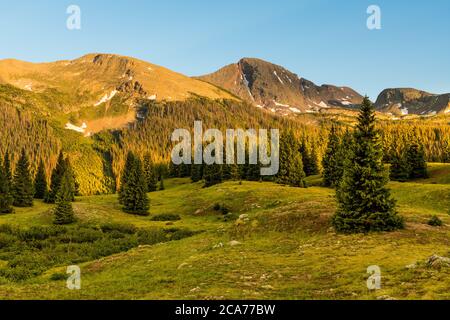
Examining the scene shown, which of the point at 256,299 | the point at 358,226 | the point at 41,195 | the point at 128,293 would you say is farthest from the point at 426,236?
the point at 41,195

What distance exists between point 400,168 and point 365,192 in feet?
242

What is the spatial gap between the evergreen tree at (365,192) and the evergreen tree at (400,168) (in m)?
69.9

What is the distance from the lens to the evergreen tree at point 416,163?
319 ft

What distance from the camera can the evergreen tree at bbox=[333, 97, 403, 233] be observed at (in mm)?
31594

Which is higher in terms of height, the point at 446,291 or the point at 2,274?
the point at 446,291

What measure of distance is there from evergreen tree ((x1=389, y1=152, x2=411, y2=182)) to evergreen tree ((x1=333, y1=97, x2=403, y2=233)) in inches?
2753

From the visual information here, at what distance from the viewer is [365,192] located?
105ft

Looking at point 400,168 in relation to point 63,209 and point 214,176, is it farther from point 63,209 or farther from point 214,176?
point 63,209

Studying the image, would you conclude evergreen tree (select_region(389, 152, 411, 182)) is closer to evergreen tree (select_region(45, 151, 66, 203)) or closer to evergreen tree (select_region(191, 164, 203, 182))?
evergreen tree (select_region(191, 164, 203, 182))

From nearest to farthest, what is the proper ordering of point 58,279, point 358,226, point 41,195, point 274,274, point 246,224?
point 274,274 < point 58,279 < point 358,226 < point 246,224 < point 41,195

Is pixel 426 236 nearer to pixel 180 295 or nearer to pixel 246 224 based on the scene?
pixel 246 224

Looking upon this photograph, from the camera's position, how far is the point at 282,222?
3759 centimetres

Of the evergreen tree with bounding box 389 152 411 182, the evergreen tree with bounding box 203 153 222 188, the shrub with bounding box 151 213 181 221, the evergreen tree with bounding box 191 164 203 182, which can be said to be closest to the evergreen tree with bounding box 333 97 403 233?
the shrub with bounding box 151 213 181 221
